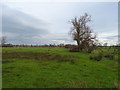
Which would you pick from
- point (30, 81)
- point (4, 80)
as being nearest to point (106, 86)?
point (30, 81)

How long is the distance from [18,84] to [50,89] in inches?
107

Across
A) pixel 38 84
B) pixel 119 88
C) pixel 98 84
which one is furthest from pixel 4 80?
pixel 119 88

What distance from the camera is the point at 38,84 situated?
11.7 meters

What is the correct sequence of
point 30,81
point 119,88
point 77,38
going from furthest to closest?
point 77,38, point 30,81, point 119,88

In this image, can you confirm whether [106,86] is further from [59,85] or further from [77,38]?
[77,38]

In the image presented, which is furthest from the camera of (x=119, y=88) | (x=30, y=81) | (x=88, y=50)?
(x=88, y=50)

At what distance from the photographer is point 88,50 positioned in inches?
2010

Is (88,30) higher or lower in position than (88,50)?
higher

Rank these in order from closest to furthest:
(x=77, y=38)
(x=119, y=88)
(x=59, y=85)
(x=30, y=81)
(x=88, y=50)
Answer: (x=119, y=88) → (x=59, y=85) → (x=30, y=81) → (x=88, y=50) → (x=77, y=38)

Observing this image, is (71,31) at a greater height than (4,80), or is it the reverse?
(71,31)

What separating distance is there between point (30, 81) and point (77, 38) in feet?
157

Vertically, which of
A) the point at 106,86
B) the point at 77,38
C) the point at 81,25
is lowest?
the point at 106,86

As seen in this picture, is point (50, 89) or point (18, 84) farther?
point (18, 84)

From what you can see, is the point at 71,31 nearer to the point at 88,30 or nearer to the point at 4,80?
the point at 88,30
